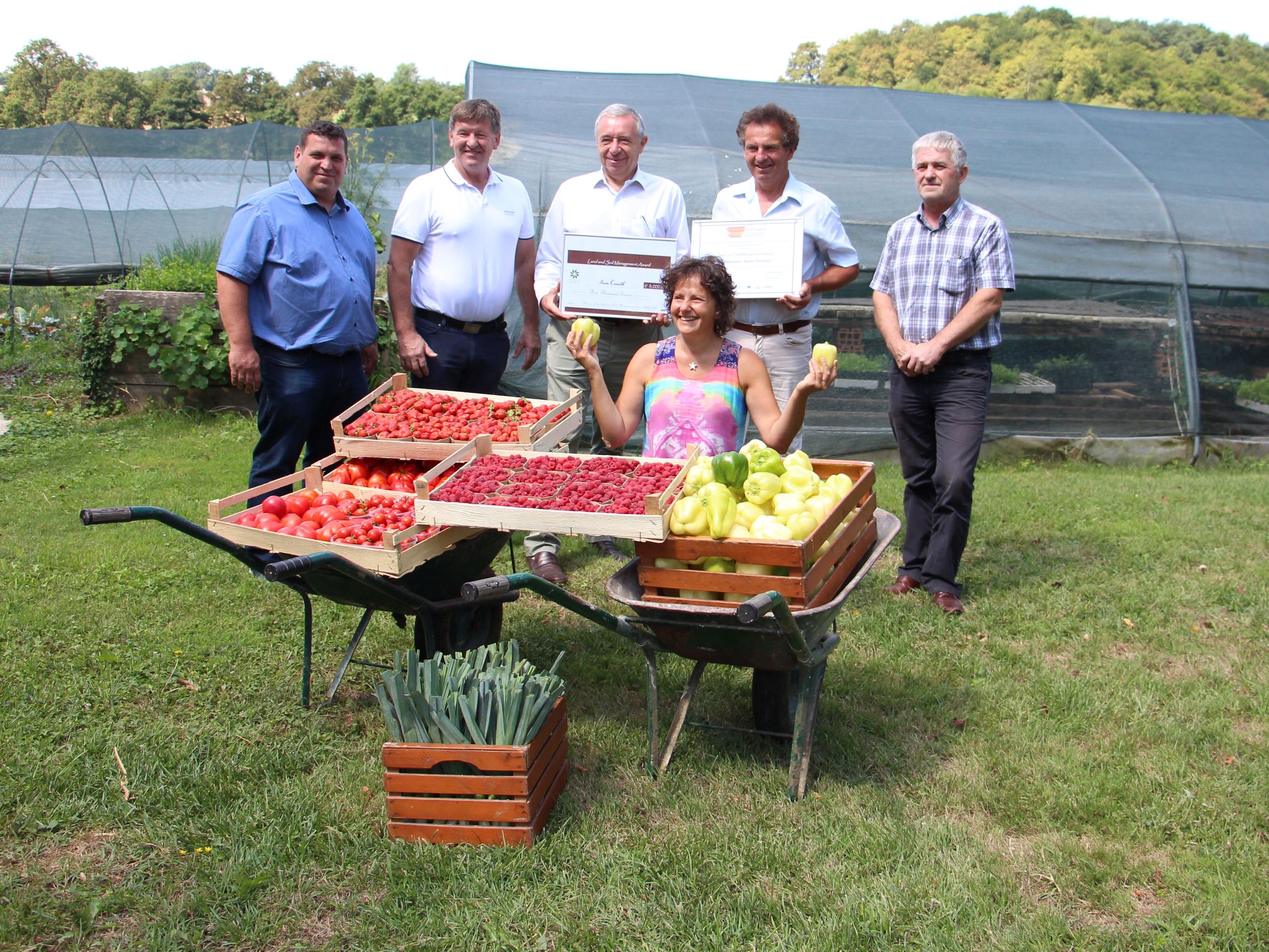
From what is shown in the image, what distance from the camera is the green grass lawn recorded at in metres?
2.92

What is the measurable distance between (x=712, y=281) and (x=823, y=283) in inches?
53.2

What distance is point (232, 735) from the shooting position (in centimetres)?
399

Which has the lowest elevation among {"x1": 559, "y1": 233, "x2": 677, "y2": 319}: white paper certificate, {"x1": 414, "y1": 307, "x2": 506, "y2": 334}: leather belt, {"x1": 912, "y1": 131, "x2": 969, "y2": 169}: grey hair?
{"x1": 414, "y1": 307, "x2": 506, "y2": 334}: leather belt

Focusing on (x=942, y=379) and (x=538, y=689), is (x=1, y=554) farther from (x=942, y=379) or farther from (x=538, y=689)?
(x=942, y=379)

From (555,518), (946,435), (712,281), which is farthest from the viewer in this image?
(946,435)

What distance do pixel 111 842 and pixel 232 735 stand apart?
734 mm

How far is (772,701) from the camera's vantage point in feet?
13.0

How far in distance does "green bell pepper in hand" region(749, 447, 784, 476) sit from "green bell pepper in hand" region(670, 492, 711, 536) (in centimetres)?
24

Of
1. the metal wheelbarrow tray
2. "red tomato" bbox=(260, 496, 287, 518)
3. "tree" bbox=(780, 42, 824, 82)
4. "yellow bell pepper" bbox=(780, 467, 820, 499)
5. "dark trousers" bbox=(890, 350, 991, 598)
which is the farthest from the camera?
"tree" bbox=(780, 42, 824, 82)

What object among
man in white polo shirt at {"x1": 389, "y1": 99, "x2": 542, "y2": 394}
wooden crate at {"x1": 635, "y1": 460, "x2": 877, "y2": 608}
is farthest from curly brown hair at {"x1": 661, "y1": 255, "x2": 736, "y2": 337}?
man in white polo shirt at {"x1": 389, "y1": 99, "x2": 542, "y2": 394}

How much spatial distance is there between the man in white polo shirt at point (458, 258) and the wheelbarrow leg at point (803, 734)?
3.04 m

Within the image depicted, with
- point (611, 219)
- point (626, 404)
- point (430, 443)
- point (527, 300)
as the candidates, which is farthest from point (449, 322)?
point (626, 404)

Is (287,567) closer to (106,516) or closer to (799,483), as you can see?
(106,516)

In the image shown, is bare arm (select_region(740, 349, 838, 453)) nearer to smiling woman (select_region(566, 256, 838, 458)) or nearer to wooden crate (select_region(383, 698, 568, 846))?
smiling woman (select_region(566, 256, 838, 458))
